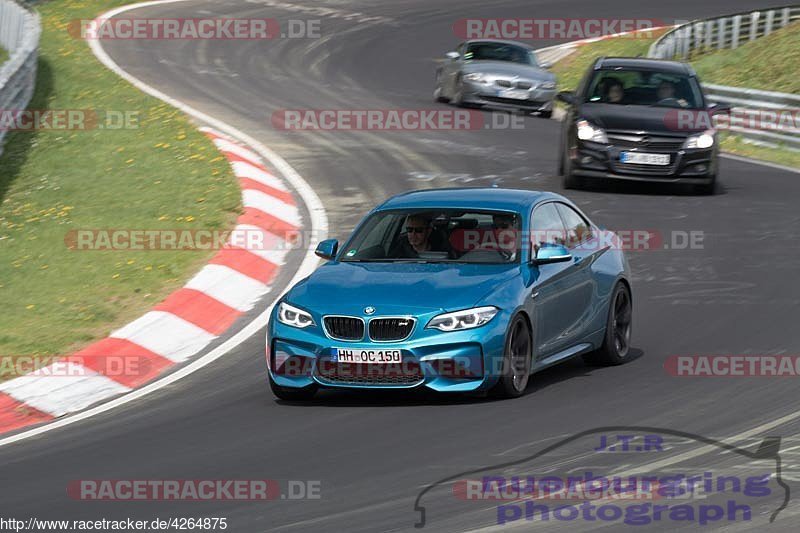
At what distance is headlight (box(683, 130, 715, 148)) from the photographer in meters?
19.2

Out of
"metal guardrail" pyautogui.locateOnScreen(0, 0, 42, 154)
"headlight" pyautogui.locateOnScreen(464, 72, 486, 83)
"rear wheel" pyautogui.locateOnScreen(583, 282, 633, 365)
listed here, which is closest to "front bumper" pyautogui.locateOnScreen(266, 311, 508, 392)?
"rear wheel" pyautogui.locateOnScreen(583, 282, 633, 365)

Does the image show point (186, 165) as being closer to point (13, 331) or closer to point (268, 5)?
point (13, 331)

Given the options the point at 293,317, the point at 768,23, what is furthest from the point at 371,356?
the point at 768,23

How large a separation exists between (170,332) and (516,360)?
3.50 m

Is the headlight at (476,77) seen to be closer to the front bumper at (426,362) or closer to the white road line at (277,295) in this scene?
the white road line at (277,295)

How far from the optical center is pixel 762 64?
31.5m

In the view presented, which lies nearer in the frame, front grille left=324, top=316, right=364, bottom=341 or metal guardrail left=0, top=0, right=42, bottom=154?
front grille left=324, top=316, right=364, bottom=341

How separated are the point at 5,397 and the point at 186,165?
9.03 meters

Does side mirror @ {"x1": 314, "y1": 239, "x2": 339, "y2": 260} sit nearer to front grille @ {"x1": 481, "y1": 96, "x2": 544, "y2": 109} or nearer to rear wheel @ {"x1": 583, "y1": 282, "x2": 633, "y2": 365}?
rear wheel @ {"x1": 583, "y1": 282, "x2": 633, "y2": 365}

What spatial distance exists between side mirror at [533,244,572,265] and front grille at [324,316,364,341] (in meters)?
1.41

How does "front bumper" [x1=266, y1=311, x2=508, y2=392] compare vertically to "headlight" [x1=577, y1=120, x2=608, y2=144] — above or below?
above

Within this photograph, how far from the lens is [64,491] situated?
26.9 feet

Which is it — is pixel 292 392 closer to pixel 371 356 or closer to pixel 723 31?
pixel 371 356

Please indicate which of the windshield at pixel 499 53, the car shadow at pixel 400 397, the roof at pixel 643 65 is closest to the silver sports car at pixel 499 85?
the windshield at pixel 499 53
